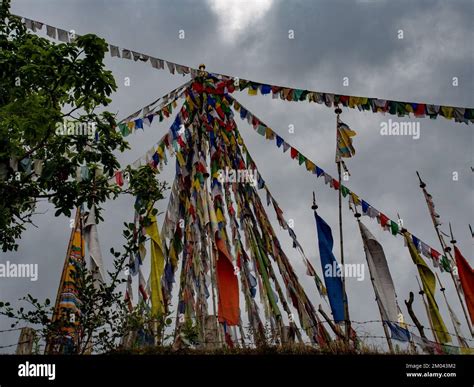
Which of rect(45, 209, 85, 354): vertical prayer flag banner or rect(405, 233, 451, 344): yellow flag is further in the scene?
rect(405, 233, 451, 344): yellow flag

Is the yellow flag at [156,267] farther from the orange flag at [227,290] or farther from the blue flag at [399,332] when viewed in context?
the blue flag at [399,332]

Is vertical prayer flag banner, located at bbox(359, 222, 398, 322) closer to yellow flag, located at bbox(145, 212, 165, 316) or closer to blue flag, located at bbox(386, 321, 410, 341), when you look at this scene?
blue flag, located at bbox(386, 321, 410, 341)

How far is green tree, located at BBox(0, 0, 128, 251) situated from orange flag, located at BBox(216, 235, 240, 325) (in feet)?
11.4

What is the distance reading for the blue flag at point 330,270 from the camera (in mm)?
13656

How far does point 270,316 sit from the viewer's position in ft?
48.5

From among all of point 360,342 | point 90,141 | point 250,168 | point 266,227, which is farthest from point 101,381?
point 250,168

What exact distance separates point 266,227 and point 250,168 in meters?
1.97

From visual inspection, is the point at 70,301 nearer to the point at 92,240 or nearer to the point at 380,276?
the point at 92,240

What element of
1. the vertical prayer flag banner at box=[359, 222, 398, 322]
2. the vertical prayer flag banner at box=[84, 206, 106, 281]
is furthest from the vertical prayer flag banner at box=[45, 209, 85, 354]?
the vertical prayer flag banner at box=[359, 222, 398, 322]

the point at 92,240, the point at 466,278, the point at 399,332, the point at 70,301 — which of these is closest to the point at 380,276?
the point at 399,332

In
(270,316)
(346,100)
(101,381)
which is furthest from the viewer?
(346,100)

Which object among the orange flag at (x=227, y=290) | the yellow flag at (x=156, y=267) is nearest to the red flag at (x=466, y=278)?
the orange flag at (x=227, y=290)

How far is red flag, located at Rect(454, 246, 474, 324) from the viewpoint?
16172 mm

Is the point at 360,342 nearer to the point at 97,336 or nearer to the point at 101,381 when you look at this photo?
the point at 97,336
